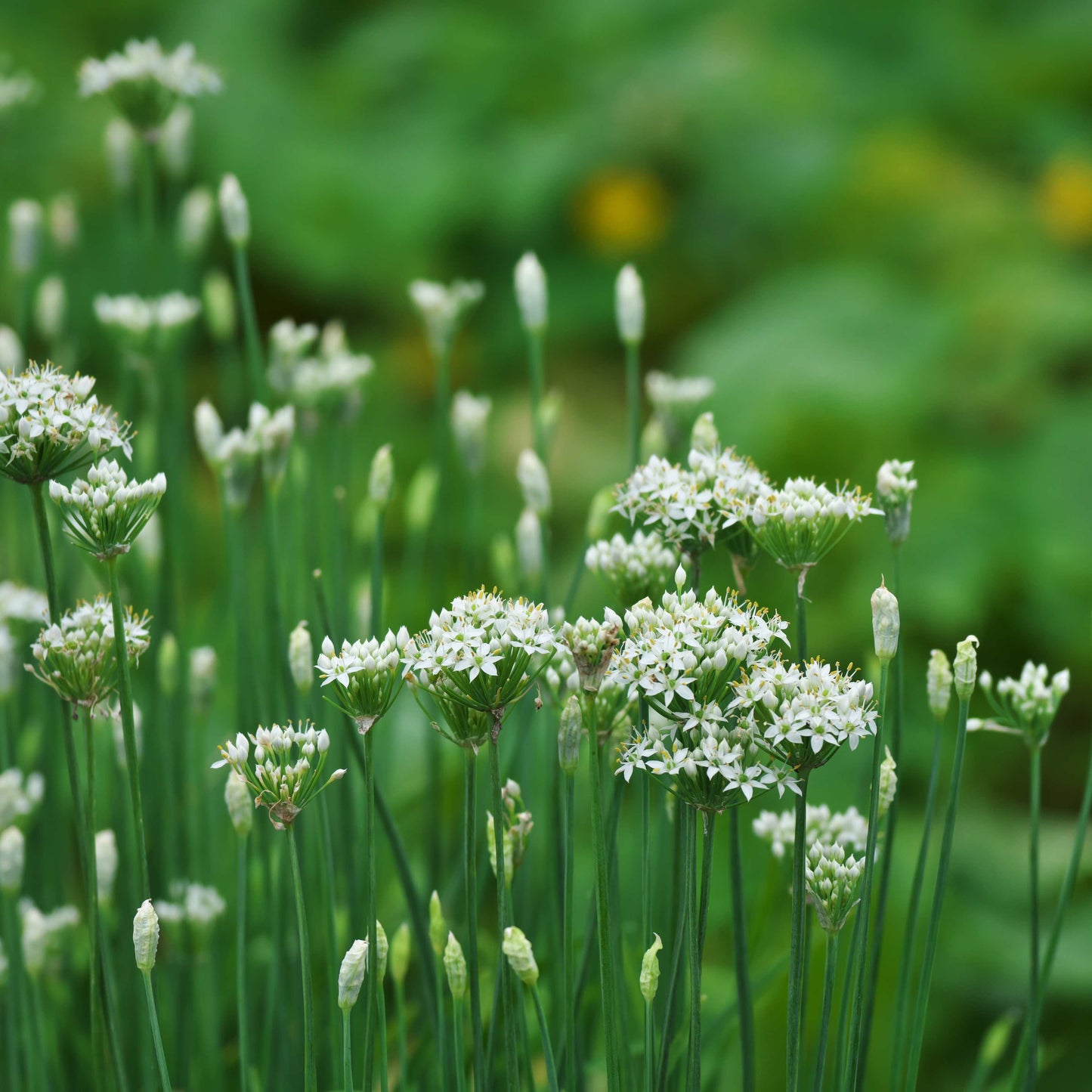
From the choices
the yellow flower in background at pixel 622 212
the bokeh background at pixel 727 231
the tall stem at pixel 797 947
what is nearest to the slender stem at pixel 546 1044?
the tall stem at pixel 797 947

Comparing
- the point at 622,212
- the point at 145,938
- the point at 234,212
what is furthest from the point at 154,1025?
the point at 622,212

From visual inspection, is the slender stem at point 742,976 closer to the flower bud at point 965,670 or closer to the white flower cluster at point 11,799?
the flower bud at point 965,670

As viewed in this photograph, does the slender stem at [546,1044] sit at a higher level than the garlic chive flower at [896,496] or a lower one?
lower

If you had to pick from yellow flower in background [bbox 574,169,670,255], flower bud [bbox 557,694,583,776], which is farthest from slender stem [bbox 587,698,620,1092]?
yellow flower in background [bbox 574,169,670,255]

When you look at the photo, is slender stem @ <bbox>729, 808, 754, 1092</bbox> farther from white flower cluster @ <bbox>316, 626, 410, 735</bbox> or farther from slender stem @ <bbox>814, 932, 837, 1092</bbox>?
white flower cluster @ <bbox>316, 626, 410, 735</bbox>

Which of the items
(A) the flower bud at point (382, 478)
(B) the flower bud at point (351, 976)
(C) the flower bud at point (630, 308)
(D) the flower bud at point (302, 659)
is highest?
(C) the flower bud at point (630, 308)

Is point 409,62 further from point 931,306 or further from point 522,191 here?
point 931,306

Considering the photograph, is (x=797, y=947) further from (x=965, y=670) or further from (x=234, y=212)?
(x=234, y=212)
